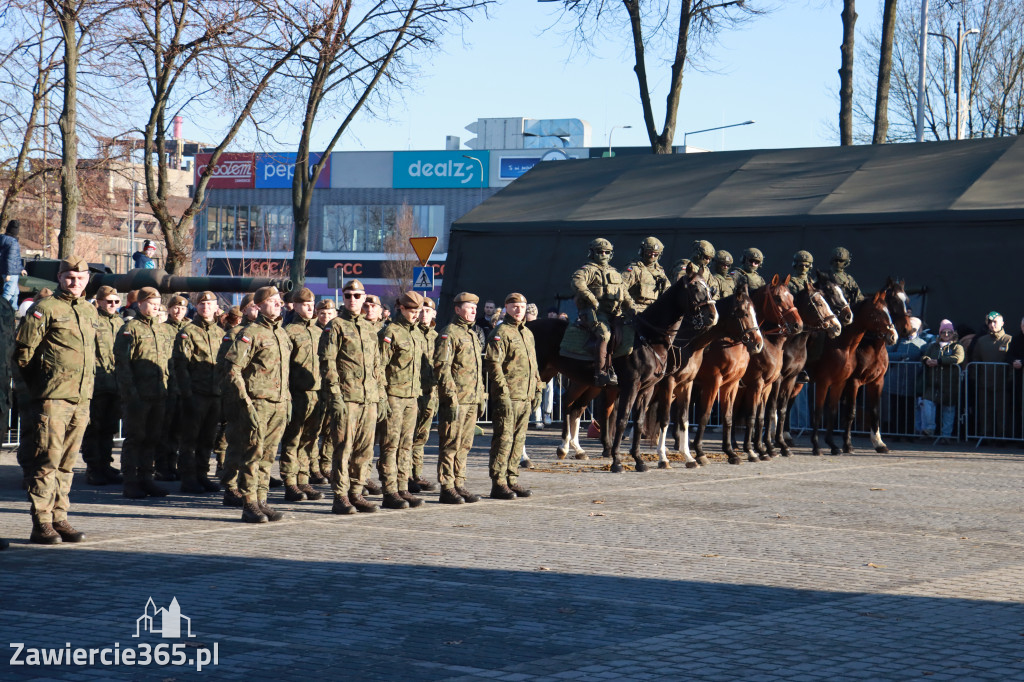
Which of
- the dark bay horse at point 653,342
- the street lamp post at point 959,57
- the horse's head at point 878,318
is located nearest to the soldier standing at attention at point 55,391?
the dark bay horse at point 653,342

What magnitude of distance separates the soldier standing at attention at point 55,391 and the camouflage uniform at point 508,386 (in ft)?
13.2

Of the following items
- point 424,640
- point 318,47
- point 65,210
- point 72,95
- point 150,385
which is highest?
point 318,47

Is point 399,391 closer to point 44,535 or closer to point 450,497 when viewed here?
point 450,497

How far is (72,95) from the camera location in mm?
19719

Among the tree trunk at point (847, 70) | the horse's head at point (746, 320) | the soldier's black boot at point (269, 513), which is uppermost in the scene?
the tree trunk at point (847, 70)

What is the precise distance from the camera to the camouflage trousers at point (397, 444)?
39.9ft

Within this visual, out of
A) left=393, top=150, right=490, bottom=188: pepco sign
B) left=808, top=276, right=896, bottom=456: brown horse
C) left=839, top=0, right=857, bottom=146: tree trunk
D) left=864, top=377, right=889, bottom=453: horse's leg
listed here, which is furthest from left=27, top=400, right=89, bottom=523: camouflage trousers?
left=393, top=150, right=490, bottom=188: pepco sign

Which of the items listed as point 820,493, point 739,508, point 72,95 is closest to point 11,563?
point 739,508

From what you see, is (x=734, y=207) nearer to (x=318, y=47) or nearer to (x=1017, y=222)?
(x=1017, y=222)

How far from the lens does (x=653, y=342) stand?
16.2 meters

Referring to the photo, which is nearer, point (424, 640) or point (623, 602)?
point (424, 640)

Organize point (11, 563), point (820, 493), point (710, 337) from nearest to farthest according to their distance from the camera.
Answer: point (11, 563)
point (820, 493)
point (710, 337)

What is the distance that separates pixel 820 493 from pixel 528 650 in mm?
7782

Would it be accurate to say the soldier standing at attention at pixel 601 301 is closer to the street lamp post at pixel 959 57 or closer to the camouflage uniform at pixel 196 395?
the camouflage uniform at pixel 196 395
